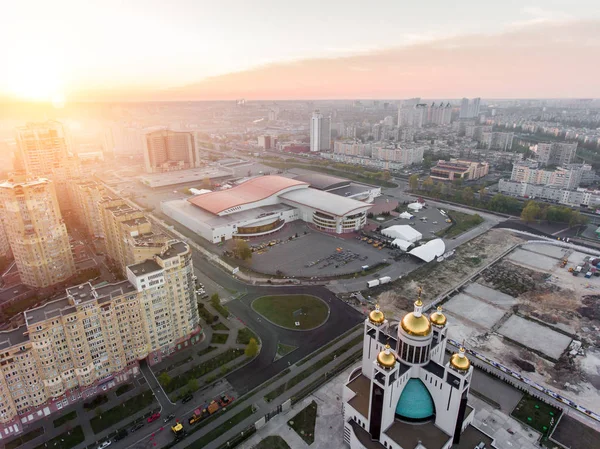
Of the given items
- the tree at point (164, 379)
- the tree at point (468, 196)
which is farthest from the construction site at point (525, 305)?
the tree at point (164, 379)

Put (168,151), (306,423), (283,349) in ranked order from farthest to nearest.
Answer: (168,151), (283,349), (306,423)

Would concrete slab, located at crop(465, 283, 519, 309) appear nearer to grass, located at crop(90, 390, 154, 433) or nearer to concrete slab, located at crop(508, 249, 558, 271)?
concrete slab, located at crop(508, 249, 558, 271)

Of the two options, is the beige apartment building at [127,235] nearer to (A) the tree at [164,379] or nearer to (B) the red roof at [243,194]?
(A) the tree at [164,379]

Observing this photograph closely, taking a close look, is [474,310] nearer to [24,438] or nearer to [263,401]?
[263,401]

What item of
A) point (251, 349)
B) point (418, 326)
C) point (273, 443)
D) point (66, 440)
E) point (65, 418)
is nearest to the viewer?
point (418, 326)

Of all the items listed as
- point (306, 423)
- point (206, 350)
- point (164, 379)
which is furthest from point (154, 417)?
point (306, 423)

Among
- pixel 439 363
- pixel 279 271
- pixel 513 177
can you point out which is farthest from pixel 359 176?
pixel 439 363
